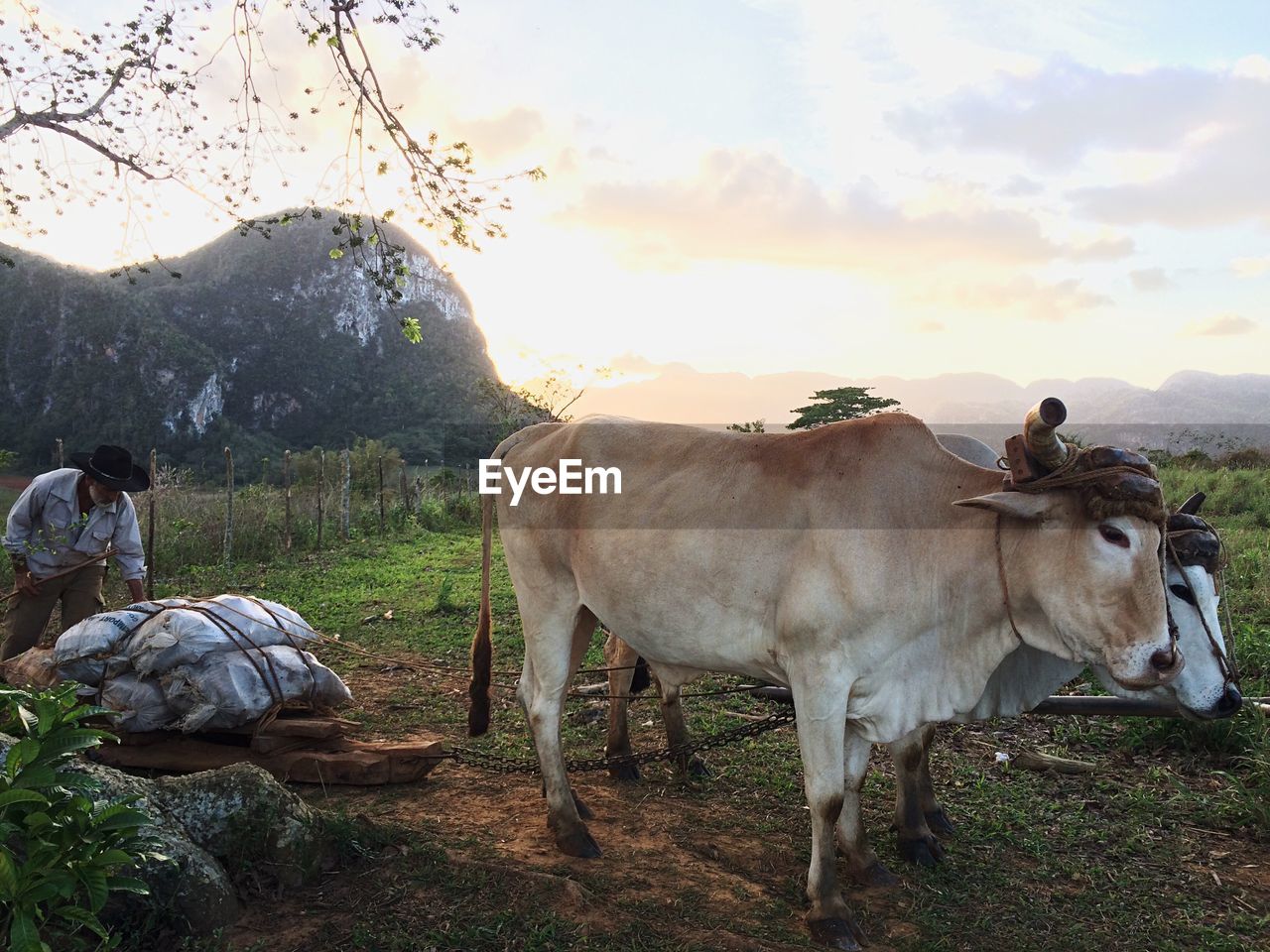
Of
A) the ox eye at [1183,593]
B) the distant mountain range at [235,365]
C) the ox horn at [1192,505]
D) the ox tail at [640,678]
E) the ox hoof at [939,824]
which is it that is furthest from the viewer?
the distant mountain range at [235,365]

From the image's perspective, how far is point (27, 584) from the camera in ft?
18.9

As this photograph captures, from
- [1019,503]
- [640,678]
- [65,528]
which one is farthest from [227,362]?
[1019,503]

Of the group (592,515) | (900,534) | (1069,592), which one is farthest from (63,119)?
(1069,592)

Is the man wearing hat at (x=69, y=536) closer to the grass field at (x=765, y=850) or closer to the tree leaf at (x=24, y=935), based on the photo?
the grass field at (x=765, y=850)

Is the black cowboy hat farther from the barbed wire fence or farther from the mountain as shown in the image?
the mountain

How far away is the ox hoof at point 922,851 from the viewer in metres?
4.27

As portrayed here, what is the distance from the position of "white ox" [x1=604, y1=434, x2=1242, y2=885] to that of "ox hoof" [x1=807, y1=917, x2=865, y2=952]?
56cm

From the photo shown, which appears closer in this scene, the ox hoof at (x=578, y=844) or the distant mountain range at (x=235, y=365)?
the ox hoof at (x=578, y=844)

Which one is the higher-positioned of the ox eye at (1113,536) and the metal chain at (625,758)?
the ox eye at (1113,536)

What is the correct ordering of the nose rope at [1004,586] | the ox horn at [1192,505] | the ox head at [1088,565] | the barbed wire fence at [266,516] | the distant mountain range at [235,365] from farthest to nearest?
the distant mountain range at [235,365] < the barbed wire fence at [266,516] < the ox horn at [1192,505] < the nose rope at [1004,586] < the ox head at [1088,565]

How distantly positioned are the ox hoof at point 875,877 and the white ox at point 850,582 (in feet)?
0.46

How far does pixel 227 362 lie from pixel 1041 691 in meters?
62.3

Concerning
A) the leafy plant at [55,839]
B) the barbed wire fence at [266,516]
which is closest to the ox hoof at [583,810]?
the leafy plant at [55,839]

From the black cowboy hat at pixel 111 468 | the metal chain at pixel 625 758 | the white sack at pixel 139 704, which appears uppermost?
the black cowboy hat at pixel 111 468
